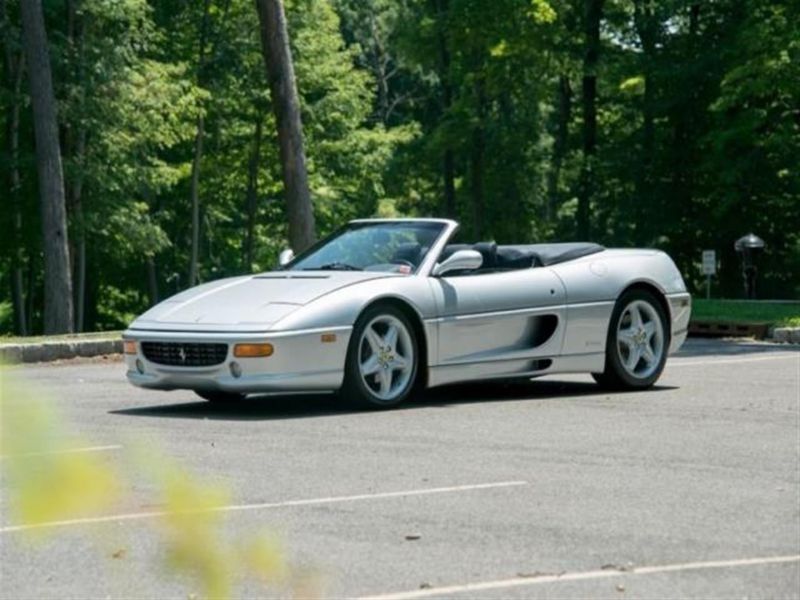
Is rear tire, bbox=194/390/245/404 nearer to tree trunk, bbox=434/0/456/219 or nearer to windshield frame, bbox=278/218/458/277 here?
windshield frame, bbox=278/218/458/277

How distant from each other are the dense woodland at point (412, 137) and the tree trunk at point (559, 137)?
0.10 m

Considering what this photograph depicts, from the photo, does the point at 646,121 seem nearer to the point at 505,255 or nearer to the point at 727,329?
the point at 727,329

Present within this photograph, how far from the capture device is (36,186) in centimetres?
4134

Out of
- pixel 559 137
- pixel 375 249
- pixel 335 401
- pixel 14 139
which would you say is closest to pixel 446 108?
pixel 559 137

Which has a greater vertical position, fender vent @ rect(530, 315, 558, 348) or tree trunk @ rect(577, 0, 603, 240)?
tree trunk @ rect(577, 0, 603, 240)

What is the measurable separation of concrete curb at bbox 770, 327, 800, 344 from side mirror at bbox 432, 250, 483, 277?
11.1m

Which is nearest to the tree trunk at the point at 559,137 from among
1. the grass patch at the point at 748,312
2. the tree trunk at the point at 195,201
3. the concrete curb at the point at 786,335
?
the tree trunk at the point at 195,201

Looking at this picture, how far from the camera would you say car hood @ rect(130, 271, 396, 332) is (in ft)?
38.8

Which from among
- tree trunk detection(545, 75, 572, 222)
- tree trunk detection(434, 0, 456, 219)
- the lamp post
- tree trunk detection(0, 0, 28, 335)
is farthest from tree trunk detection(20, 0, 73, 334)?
tree trunk detection(545, 75, 572, 222)

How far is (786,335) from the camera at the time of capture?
75.9ft

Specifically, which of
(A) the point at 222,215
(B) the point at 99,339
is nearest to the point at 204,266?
(A) the point at 222,215

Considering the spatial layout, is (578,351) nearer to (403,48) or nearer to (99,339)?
(99,339)

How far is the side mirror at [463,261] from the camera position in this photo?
12.7 metres

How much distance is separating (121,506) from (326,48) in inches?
2161
